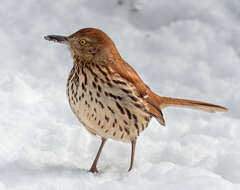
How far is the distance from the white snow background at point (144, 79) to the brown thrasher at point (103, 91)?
1.44 ft

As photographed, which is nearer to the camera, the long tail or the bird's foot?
the bird's foot

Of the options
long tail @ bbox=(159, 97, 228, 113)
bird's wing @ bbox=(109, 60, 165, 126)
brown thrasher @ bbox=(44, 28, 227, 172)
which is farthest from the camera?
long tail @ bbox=(159, 97, 228, 113)

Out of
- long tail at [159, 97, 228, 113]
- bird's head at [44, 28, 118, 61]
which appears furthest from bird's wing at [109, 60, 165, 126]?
long tail at [159, 97, 228, 113]

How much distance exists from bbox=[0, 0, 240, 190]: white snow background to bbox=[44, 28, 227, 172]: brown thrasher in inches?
17.2

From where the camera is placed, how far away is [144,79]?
25.6ft

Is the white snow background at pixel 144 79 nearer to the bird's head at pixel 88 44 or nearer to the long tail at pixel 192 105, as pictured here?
the long tail at pixel 192 105

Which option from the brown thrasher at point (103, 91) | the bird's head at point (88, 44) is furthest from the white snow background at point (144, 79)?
the bird's head at point (88, 44)

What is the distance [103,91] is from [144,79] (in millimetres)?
3126

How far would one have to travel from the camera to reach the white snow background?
15.7 ft

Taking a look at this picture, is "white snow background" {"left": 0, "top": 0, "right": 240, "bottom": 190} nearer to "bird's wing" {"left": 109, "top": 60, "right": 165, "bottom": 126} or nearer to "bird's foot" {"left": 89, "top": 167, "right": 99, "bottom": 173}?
"bird's foot" {"left": 89, "top": 167, "right": 99, "bottom": 173}

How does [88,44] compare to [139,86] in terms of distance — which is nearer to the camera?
[88,44]

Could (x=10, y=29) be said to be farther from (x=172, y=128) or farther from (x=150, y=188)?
(x=150, y=188)

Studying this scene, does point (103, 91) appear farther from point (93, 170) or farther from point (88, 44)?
point (93, 170)

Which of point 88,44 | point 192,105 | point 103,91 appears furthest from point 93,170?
point 192,105
